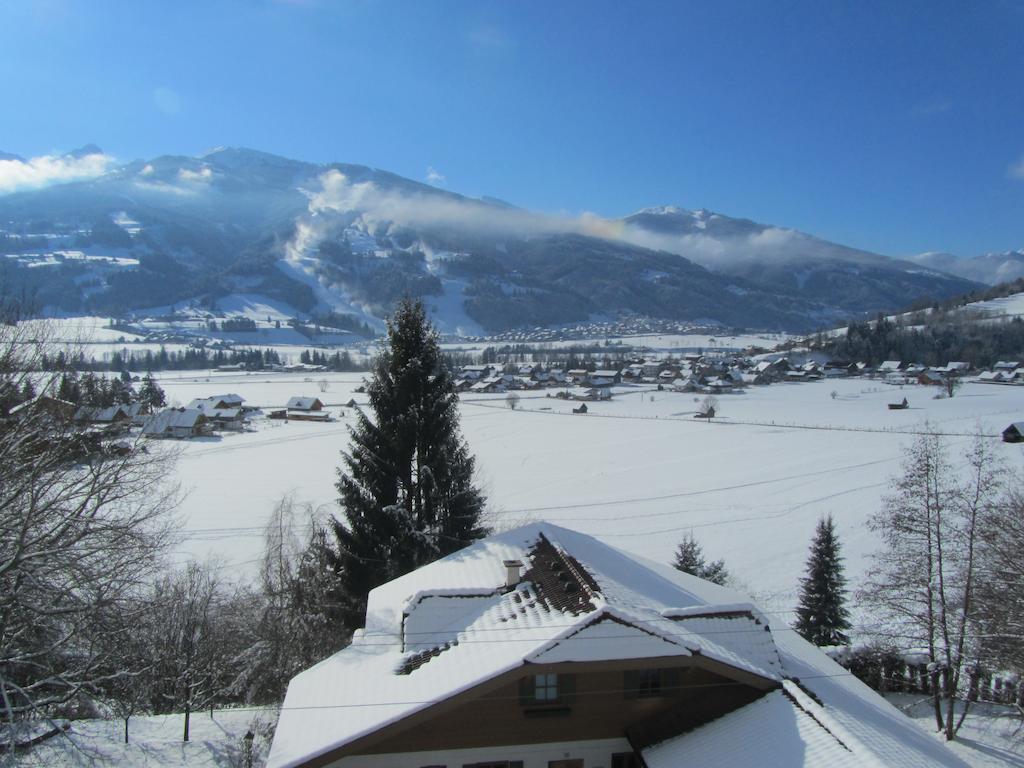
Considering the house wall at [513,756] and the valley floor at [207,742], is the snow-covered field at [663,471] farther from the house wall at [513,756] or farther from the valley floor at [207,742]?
the house wall at [513,756]

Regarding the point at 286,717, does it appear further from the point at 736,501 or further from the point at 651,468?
the point at 651,468

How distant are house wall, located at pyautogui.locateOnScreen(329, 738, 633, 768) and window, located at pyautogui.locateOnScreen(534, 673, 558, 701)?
64cm

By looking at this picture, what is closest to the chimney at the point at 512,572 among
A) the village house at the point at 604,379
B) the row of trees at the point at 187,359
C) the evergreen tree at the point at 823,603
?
the evergreen tree at the point at 823,603

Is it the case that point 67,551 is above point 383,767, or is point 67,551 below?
above

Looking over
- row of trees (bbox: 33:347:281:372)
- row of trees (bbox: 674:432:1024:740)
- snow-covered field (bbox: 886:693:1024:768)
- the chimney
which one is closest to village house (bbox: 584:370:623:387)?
row of trees (bbox: 33:347:281:372)

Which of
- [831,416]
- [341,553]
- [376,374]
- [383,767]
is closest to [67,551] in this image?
[383,767]

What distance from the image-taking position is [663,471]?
45.2 meters

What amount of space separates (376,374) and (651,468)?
1300 inches

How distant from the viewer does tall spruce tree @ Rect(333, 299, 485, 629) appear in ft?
51.7

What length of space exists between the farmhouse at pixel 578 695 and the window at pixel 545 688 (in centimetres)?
1

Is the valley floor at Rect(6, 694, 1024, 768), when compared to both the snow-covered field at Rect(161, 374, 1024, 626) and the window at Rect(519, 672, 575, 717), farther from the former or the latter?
the snow-covered field at Rect(161, 374, 1024, 626)

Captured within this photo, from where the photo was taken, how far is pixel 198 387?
108 metres

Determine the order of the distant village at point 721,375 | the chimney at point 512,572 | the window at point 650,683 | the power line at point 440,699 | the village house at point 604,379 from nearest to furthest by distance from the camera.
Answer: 1. the power line at point 440,699
2. the window at point 650,683
3. the chimney at point 512,572
4. the distant village at point 721,375
5. the village house at point 604,379

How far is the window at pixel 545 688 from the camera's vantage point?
888 cm
